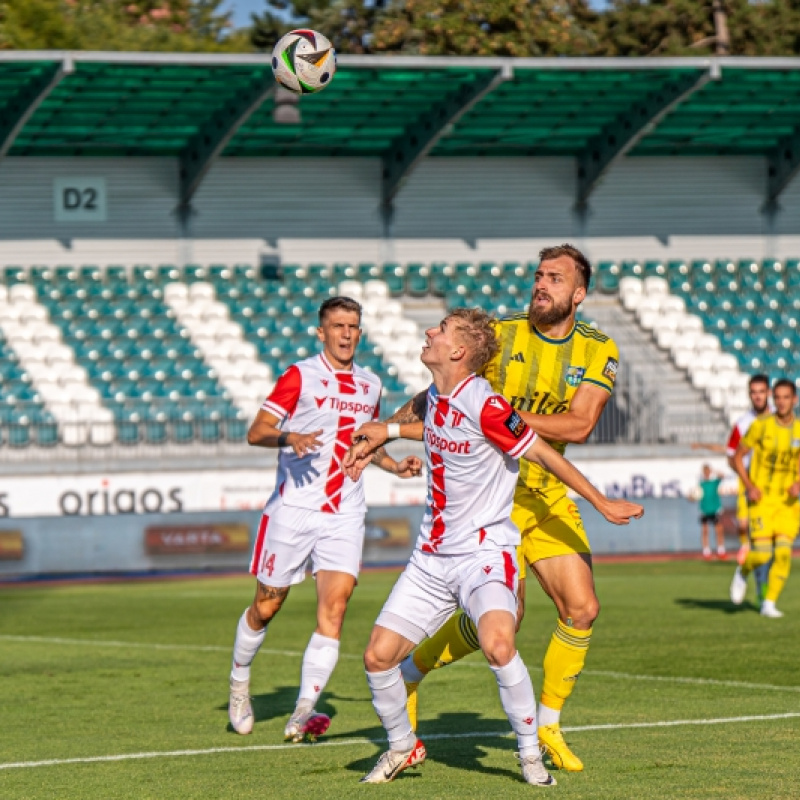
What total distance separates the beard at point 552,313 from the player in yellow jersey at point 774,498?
8.14 meters

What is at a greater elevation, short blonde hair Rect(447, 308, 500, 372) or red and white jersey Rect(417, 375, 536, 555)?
short blonde hair Rect(447, 308, 500, 372)

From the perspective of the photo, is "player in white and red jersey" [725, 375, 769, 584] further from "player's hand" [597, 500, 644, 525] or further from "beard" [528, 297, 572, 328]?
"player's hand" [597, 500, 644, 525]

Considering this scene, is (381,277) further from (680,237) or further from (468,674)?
(468,674)

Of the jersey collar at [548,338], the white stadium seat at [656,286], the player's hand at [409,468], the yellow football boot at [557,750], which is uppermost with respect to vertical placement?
the white stadium seat at [656,286]

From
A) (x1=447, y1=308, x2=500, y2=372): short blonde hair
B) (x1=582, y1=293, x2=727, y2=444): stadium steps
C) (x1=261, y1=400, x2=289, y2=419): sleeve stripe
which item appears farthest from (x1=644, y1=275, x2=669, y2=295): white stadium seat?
(x1=447, y1=308, x2=500, y2=372): short blonde hair

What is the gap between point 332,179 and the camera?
33531 mm

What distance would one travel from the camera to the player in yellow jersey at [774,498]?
15773 mm

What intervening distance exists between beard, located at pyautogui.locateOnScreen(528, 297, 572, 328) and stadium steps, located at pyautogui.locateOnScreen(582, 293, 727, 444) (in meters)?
20.0

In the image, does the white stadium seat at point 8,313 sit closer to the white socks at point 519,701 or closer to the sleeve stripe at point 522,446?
the sleeve stripe at point 522,446

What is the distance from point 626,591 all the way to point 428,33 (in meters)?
34.1

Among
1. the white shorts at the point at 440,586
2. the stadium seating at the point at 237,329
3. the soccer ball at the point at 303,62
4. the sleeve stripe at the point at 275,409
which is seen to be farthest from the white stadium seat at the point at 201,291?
the white shorts at the point at 440,586

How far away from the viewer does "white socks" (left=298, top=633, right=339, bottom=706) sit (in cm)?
905

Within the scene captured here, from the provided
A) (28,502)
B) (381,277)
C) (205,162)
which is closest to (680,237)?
(381,277)

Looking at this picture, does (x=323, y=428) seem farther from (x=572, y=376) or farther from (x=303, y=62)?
(x=303, y=62)
